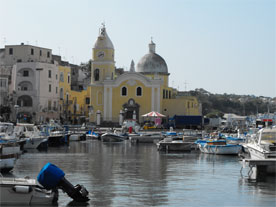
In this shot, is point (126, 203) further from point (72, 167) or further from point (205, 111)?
point (205, 111)

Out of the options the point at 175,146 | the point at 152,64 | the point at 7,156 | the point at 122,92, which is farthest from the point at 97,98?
the point at 7,156

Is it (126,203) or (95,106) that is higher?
(95,106)

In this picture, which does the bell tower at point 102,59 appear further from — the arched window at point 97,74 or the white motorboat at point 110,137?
the white motorboat at point 110,137

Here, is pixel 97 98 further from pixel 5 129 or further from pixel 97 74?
pixel 5 129

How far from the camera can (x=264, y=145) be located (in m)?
27.8

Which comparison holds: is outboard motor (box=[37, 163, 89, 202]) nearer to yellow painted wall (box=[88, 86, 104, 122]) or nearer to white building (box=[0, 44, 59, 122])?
white building (box=[0, 44, 59, 122])

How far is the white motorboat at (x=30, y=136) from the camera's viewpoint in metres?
47.5

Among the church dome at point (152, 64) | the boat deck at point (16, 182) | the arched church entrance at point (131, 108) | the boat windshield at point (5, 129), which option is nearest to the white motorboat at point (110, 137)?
the arched church entrance at point (131, 108)

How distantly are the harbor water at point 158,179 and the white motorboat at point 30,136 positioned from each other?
5.64 meters

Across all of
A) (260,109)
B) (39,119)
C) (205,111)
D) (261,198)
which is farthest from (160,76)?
(260,109)

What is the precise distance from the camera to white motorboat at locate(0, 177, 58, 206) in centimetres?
1994

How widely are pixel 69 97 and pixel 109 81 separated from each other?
982cm

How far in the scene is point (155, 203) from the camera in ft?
70.4

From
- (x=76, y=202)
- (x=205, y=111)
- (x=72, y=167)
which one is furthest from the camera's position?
(x=205, y=111)
